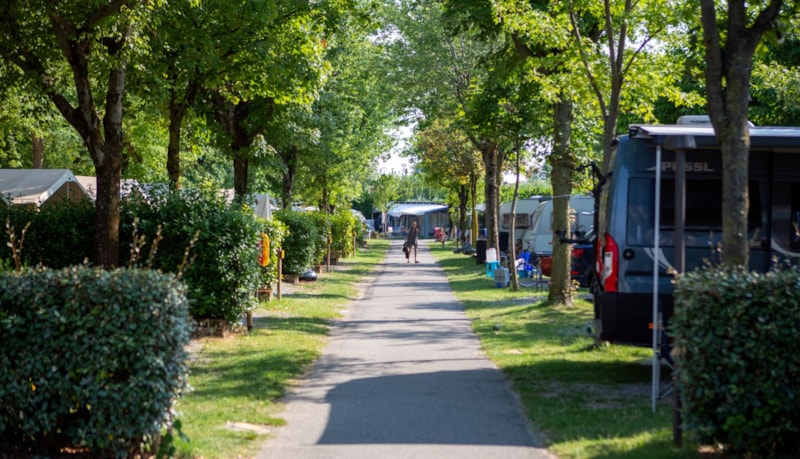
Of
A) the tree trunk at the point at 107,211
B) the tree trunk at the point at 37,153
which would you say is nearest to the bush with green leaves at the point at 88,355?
the tree trunk at the point at 107,211

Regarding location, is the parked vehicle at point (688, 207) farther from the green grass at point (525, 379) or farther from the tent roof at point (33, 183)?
the tent roof at point (33, 183)

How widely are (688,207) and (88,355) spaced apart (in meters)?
6.64

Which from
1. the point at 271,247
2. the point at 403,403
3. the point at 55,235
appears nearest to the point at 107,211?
the point at 55,235

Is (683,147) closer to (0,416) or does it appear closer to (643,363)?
(643,363)

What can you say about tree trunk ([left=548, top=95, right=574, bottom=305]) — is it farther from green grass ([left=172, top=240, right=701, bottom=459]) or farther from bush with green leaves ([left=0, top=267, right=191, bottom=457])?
bush with green leaves ([left=0, top=267, right=191, bottom=457])

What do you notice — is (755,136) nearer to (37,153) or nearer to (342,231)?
(342,231)

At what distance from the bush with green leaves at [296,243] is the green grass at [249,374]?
5.82 m

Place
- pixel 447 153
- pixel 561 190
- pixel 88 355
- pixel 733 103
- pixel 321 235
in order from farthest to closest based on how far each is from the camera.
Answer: pixel 447 153, pixel 321 235, pixel 561 190, pixel 733 103, pixel 88 355

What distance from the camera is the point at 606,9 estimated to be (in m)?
13.1

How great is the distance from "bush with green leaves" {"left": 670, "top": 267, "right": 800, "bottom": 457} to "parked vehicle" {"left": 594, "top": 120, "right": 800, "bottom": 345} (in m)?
3.41

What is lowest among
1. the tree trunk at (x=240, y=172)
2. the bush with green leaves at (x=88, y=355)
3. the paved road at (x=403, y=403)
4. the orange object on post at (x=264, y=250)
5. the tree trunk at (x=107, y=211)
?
the paved road at (x=403, y=403)

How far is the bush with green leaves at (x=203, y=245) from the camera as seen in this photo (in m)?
12.8

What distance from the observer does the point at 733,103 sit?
7.42 metres

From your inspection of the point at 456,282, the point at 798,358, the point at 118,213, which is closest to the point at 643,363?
the point at 798,358
